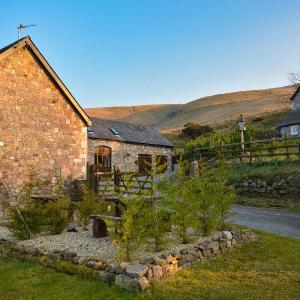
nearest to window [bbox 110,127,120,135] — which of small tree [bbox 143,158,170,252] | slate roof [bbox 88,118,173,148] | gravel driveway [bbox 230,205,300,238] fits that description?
slate roof [bbox 88,118,173,148]

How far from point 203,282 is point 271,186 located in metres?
11.6

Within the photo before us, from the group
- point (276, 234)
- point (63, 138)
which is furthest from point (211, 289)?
point (63, 138)

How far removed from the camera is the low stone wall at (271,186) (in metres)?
16.4

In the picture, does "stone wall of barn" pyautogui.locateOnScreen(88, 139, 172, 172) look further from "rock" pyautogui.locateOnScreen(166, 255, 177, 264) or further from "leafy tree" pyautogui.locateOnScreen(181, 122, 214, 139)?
"leafy tree" pyautogui.locateOnScreen(181, 122, 214, 139)

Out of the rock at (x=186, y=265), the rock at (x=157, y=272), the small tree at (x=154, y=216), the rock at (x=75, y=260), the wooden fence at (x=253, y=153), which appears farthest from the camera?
the wooden fence at (x=253, y=153)

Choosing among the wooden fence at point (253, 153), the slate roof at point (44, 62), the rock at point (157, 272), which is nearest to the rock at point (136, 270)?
the rock at point (157, 272)

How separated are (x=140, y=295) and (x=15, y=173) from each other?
9.29m

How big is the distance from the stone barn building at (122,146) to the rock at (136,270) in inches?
816

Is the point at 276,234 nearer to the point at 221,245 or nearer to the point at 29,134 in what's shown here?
the point at 221,245

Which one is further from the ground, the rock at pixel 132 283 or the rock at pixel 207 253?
the rock at pixel 207 253

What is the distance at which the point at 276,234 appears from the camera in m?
10.7

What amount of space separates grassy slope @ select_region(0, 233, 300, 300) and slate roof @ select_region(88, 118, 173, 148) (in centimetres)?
2150

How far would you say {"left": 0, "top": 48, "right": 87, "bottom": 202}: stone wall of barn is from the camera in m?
13.9

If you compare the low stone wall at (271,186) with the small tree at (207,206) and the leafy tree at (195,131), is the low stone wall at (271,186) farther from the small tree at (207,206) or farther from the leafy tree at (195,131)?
the leafy tree at (195,131)
